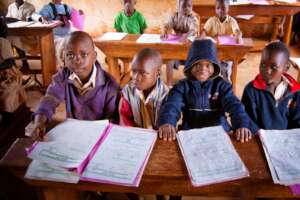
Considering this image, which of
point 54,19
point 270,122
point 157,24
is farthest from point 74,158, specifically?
point 157,24

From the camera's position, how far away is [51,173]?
0.99 metres

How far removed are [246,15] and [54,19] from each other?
3126mm

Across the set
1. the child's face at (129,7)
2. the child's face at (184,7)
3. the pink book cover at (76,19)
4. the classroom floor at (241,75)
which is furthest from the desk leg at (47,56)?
the child's face at (184,7)

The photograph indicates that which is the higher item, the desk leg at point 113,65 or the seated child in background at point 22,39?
the seated child in background at point 22,39

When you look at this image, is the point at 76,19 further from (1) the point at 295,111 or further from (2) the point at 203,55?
(1) the point at 295,111

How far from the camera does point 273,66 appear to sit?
153cm

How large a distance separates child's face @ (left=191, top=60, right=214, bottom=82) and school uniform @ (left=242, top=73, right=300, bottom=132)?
23 cm

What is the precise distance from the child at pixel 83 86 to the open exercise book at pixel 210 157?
643mm

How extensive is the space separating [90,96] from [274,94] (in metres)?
0.96

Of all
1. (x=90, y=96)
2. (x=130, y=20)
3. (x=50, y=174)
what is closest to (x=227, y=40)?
(x=130, y=20)

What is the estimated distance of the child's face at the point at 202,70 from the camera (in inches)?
62.6

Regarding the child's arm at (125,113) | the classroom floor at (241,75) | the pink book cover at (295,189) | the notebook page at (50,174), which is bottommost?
the classroom floor at (241,75)

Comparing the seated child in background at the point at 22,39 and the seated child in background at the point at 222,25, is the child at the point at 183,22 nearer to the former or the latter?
the seated child in background at the point at 222,25

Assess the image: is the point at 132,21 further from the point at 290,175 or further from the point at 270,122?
the point at 290,175
